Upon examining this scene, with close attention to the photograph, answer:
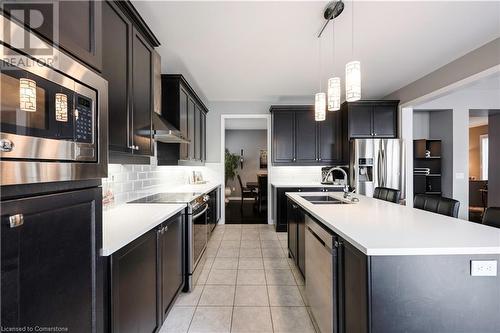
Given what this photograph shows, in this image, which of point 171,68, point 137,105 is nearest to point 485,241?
point 137,105

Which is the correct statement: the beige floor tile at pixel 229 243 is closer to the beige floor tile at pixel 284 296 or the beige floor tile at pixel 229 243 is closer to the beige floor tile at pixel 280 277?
the beige floor tile at pixel 280 277

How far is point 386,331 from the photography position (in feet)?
3.60

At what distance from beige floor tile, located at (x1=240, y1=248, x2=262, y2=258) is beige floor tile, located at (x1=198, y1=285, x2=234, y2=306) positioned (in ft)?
2.95

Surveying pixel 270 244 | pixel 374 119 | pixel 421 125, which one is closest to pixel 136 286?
pixel 270 244

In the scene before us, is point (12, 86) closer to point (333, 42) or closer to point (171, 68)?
point (333, 42)

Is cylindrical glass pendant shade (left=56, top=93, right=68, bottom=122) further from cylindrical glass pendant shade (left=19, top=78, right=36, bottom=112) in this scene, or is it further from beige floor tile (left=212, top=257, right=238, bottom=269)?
beige floor tile (left=212, top=257, right=238, bottom=269)

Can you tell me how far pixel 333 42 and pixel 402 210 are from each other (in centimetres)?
196

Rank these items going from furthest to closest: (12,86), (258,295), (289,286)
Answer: (289,286) → (258,295) → (12,86)

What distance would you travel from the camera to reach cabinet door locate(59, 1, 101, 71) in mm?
899

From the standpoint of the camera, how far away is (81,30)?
1036mm

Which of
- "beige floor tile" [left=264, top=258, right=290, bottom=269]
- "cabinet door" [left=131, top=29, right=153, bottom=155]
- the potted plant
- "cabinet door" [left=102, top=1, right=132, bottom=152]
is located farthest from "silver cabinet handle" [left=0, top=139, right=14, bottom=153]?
the potted plant

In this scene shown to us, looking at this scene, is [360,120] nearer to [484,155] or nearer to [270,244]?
[270,244]

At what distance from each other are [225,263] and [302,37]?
289 cm

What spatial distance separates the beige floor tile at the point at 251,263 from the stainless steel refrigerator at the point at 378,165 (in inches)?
92.7
